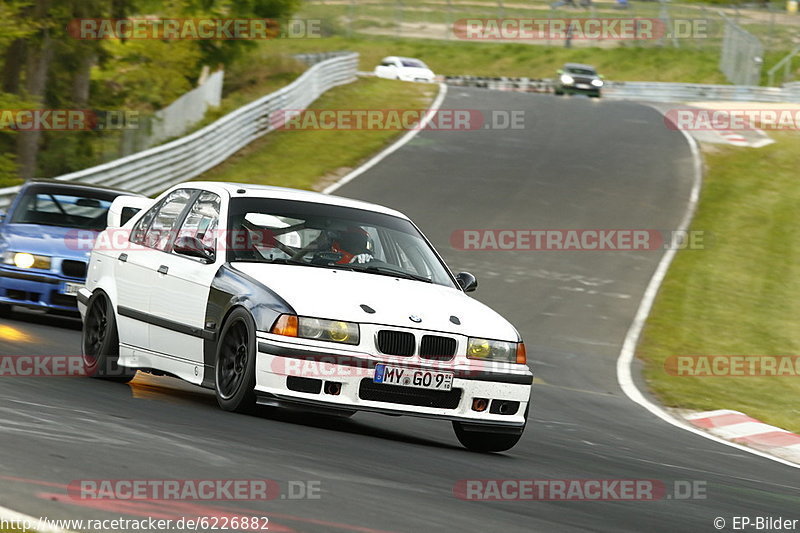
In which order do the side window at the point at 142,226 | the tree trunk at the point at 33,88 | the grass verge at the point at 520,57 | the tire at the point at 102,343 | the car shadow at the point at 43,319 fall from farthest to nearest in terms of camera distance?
the grass verge at the point at 520,57
the tree trunk at the point at 33,88
the car shadow at the point at 43,319
the side window at the point at 142,226
the tire at the point at 102,343

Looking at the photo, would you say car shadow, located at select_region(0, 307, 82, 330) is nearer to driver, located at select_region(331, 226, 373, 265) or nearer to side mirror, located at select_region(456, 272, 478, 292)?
driver, located at select_region(331, 226, 373, 265)

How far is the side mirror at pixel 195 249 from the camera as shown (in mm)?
8859

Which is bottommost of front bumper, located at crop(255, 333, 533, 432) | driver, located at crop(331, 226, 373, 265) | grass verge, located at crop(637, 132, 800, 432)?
grass verge, located at crop(637, 132, 800, 432)

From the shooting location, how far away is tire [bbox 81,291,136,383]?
9.80 meters

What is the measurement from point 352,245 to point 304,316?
1194mm

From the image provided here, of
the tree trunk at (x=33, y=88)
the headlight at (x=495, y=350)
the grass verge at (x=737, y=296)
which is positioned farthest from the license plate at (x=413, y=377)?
the tree trunk at (x=33, y=88)

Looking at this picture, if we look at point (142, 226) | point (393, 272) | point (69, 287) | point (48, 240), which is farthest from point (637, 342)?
point (393, 272)

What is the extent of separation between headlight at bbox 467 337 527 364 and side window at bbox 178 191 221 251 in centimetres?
192

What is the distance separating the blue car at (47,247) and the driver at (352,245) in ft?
17.2

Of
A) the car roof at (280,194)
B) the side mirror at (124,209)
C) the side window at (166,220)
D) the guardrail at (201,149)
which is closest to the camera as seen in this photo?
the car roof at (280,194)

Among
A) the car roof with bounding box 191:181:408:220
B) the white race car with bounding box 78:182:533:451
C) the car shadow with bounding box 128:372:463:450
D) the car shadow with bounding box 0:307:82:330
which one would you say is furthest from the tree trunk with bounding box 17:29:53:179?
the car roof with bounding box 191:181:408:220

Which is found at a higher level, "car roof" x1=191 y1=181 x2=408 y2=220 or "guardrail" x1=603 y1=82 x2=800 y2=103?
"car roof" x1=191 y1=181 x2=408 y2=220

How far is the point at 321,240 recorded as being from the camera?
29.5ft

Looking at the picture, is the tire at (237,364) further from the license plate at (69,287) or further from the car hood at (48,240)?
the car hood at (48,240)
